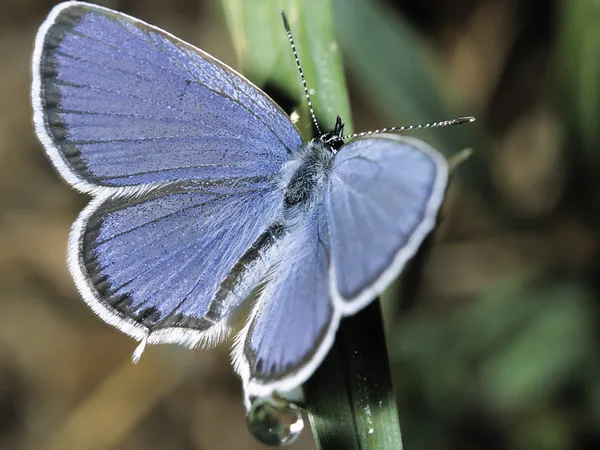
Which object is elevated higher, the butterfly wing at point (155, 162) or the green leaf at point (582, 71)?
the butterfly wing at point (155, 162)

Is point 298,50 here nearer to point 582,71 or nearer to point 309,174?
point 309,174

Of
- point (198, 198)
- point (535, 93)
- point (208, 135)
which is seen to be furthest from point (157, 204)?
point (535, 93)

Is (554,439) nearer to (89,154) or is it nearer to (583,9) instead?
(583,9)

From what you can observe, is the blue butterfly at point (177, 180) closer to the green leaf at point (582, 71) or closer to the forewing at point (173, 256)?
the forewing at point (173, 256)

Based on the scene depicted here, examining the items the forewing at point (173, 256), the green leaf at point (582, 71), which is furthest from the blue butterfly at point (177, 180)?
the green leaf at point (582, 71)

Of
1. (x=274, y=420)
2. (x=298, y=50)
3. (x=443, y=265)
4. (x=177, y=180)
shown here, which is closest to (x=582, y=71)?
(x=443, y=265)

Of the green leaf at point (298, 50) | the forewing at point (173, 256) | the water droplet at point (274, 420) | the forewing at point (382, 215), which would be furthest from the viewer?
the green leaf at point (298, 50)
